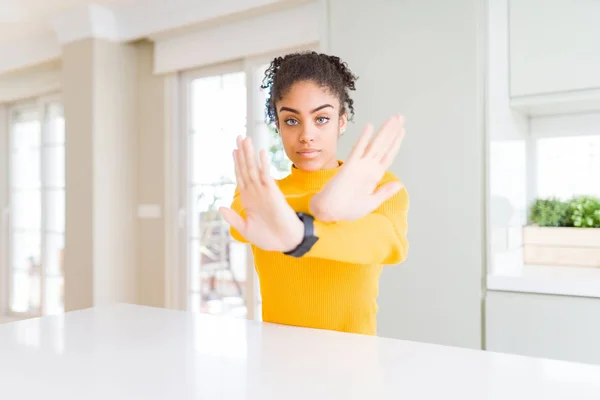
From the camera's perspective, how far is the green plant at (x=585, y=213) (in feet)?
7.10

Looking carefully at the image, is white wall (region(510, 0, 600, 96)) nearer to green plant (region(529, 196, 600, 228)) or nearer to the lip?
green plant (region(529, 196, 600, 228))

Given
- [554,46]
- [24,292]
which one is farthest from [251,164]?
[24,292]

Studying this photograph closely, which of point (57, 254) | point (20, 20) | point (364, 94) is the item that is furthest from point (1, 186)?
point (364, 94)

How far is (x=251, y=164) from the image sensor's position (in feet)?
2.52

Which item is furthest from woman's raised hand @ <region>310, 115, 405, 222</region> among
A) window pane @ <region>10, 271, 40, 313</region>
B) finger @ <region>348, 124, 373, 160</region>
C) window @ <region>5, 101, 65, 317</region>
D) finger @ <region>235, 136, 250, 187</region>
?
window pane @ <region>10, 271, 40, 313</region>

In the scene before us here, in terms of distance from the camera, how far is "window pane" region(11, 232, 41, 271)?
4.52 metres

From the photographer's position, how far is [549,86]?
191 cm

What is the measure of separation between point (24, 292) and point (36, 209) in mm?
756

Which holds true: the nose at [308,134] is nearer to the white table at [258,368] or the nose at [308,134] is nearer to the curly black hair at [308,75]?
the curly black hair at [308,75]

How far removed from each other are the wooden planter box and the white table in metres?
1.57

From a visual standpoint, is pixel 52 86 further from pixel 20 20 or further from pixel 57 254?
pixel 57 254

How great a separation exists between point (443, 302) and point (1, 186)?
432cm

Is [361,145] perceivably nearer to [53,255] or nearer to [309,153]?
[309,153]

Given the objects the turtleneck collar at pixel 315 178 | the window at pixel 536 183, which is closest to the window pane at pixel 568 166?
the window at pixel 536 183
